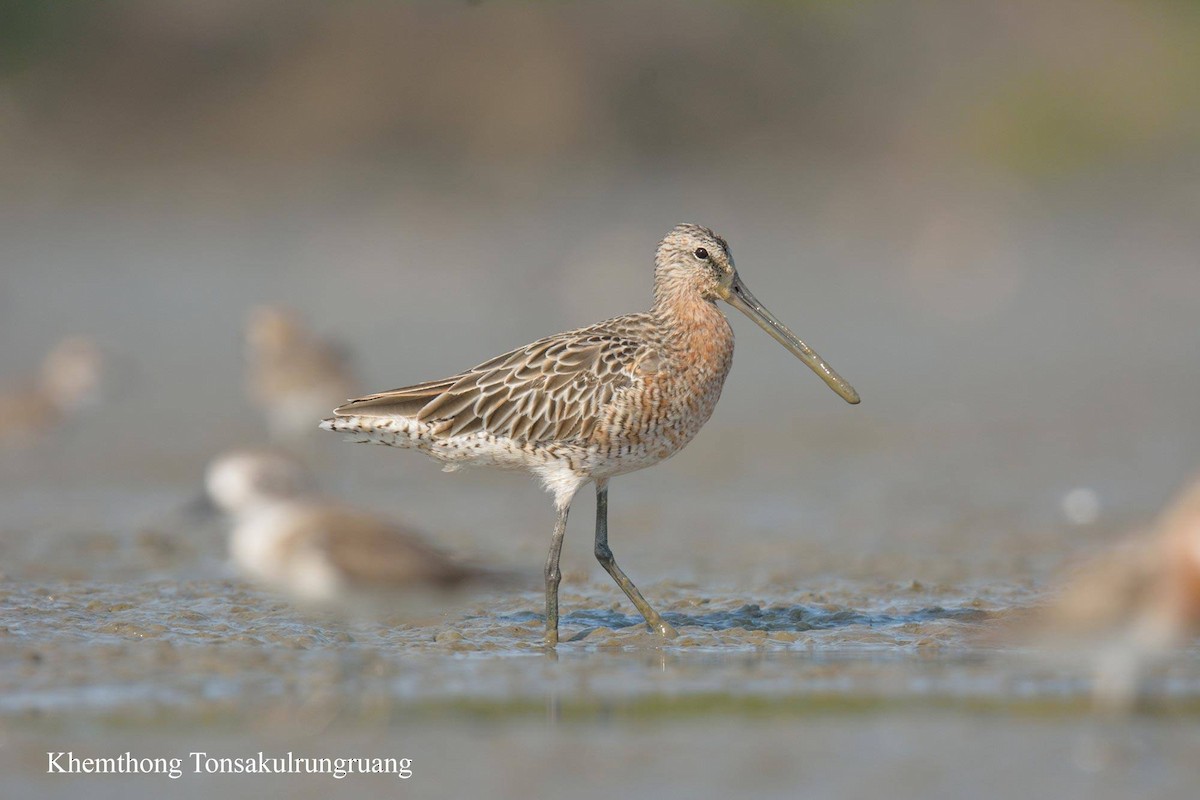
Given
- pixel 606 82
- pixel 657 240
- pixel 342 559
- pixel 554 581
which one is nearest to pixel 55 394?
pixel 554 581

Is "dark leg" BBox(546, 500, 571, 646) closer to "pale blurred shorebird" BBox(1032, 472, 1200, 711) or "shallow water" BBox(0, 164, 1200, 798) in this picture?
"shallow water" BBox(0, 164, 1200, 798)

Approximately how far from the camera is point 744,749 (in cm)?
587

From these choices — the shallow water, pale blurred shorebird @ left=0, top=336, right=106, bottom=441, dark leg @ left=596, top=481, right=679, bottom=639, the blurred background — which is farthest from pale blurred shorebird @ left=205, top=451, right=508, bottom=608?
pale blurred shorebird @ left=0, top=336, right=106, bottom=441

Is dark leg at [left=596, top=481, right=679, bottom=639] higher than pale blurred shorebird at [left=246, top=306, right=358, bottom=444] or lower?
lower

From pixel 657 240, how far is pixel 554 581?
1339cm

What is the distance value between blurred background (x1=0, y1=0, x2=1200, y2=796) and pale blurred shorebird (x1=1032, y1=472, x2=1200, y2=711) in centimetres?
277

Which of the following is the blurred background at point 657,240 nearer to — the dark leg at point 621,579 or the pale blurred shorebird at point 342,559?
the dark leg at point 621,579

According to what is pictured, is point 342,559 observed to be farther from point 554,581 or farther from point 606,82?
point 606,82

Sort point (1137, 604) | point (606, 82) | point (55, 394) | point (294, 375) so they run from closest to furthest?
point (1137, 604) < point (294, 375) < point (55, 394) < point (606, 82)

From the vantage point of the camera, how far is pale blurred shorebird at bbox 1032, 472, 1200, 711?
5.98m

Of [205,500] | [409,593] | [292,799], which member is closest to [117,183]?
[205,500]

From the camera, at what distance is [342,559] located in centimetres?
686

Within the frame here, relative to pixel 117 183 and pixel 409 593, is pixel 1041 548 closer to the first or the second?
pixel 409 593

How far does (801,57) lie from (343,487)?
1326cm
